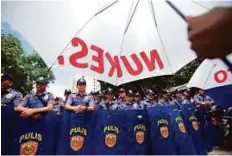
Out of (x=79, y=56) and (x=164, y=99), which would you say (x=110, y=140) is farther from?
(x=164, y=99)

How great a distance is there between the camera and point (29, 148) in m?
4.12

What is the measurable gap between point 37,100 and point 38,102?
1.1 inches

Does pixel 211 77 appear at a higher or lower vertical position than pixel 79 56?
higher

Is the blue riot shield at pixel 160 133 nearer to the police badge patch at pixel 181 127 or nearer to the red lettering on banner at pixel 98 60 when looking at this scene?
the police badge patch at pixel 181 127

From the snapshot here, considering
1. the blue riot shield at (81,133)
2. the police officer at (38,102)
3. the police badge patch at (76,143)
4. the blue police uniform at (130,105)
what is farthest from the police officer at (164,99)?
the police officer at (38,102)

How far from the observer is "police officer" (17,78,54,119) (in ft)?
13.9

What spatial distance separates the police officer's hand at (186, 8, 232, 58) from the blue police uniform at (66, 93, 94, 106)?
4.03 meters

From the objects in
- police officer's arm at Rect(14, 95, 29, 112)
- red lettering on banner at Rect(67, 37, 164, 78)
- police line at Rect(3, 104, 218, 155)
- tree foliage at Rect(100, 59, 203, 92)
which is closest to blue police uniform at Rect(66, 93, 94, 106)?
police line at Rect(3, 104, 218, 155)

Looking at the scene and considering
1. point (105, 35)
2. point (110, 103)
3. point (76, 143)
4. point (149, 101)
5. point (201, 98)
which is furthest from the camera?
point (201, 98)

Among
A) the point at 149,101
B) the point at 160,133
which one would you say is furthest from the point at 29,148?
the point at 149,101

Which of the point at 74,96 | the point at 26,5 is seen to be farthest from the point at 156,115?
the point at 26,5

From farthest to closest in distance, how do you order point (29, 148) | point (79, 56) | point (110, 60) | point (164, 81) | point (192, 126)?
point (164, 81), point (192, 126), point (110, 60), point (29, 148), point (79, 56)

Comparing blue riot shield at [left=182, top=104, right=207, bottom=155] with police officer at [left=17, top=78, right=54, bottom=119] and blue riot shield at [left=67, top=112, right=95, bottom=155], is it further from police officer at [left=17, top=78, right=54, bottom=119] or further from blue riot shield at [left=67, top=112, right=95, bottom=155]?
police officer at [left=17, top=78, right=54, bottom=119]

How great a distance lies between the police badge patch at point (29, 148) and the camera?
4.09m
